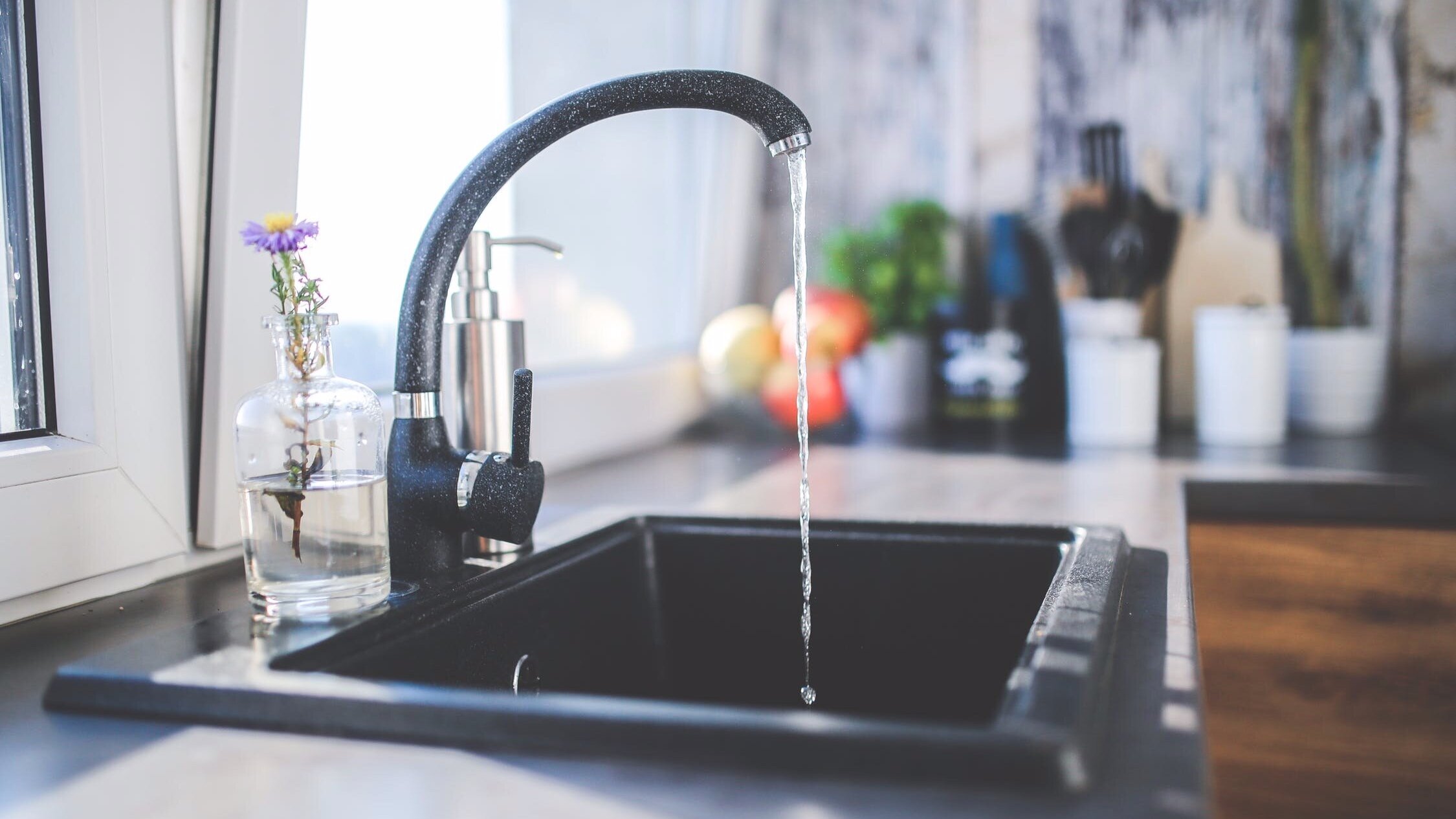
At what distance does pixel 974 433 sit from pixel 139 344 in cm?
133

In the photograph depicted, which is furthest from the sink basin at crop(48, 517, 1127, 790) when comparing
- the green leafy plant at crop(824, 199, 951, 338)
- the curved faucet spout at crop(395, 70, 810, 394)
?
the green leafy plant at crop(824, 199, 951, 338)

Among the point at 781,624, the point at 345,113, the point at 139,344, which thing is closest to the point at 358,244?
the point at 345,113

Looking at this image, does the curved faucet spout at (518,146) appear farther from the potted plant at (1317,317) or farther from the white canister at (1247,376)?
the potted plant at (1317,317)

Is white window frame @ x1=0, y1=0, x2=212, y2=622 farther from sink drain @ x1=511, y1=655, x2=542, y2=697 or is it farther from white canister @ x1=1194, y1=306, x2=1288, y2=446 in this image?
white canister @ x1=1194, y1=306, x2=1288, y2=446

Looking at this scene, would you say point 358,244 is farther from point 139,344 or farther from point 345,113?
point 139,344

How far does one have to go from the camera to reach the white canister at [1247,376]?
1690 mm

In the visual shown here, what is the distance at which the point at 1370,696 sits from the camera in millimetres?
1229

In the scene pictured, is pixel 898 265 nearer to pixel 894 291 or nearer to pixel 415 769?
pixel 894 291

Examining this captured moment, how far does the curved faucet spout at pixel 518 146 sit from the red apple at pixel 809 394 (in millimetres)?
1129

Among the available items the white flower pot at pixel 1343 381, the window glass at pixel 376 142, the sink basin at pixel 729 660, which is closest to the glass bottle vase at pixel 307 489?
the sink basin at pixel 729 660

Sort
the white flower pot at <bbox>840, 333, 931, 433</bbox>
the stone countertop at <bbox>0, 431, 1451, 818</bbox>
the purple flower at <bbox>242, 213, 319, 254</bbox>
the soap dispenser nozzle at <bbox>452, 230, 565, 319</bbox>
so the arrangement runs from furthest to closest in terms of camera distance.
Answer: the white flower pot at <bbox>840, 333, 931, 433</bbox>
the soap dispenser nozzle at <bbox>452, 230, 565, 319</bbox>
the purple flower at <bbox>242, 213, 319, 254</bbox>
the stone countertop at <bbox>0, 431, 1451, 818</bbox>

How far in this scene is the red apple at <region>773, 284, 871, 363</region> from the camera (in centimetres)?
192

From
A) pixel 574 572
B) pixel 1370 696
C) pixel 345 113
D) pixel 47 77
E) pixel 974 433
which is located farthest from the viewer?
pixel 974 433

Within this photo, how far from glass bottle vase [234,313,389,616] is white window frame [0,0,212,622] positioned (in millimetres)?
186
